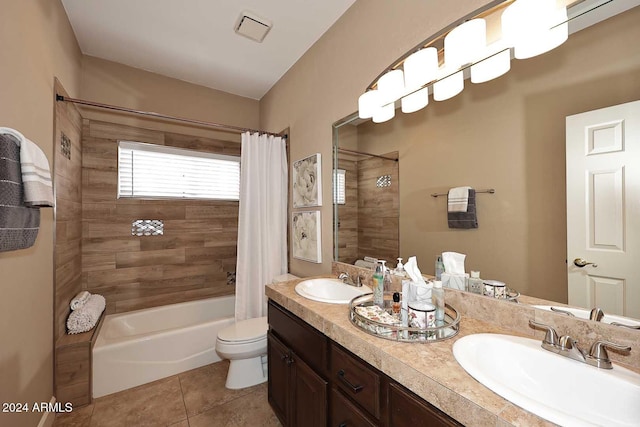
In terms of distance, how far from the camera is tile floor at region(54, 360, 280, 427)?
1.65 m

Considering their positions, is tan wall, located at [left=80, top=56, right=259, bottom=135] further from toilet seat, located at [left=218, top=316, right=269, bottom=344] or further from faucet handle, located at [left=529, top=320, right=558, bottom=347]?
faucet handle, located at [left=529, top=320, right=558, bottom=347]

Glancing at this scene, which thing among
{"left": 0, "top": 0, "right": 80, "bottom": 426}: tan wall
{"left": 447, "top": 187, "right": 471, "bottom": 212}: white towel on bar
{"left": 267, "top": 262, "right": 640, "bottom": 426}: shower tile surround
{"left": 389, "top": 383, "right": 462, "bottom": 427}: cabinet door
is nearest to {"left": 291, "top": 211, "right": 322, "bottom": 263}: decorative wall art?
{"left": 267, "top": 262, "right": 640, "bottom": 426}: shower tile surround

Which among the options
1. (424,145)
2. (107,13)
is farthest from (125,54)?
(424,145)

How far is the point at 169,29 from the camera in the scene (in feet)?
6.73

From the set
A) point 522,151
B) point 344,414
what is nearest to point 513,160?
point 522,151

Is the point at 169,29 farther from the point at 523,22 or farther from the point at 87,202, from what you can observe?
the point at 523,22

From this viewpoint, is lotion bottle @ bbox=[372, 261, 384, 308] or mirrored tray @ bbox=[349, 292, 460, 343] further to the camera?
lotion bottle @ bbox=[372, 261, 384, 308]

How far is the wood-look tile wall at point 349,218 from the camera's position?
1782mm

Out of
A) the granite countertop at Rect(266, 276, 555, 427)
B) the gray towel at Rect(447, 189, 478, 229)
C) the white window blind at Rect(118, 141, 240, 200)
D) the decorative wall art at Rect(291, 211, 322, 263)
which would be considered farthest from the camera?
the white window blind at Rect(118, 141, 240, 200)

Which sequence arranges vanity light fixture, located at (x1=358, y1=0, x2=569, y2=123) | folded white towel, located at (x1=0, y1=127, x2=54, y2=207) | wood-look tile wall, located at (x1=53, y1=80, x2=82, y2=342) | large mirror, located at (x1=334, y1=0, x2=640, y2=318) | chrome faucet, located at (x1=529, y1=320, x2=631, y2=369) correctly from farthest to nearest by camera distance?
1. wood-look tile wall, located at (x1=53, y1=80, x2=82, y2=342)
2. folded white towel, located at (x1=0, y1=127, x2=54, y2=207)
3. vanity light fixture, located at (x1=358, y1=0, x2=569, y2=123)
4. large mirror, located at (x1=334, y1=0, x2=640, y2=318)
5. chrome faucet, located at (x1=529, y1=320, x2=631, y2=369)

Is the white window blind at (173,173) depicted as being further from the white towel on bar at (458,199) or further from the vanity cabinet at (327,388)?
the white towel on bar at (458,199)

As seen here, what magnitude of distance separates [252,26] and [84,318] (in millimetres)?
2573

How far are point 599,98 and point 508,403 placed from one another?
92cm

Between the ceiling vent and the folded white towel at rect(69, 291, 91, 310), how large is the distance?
8.21 ft
